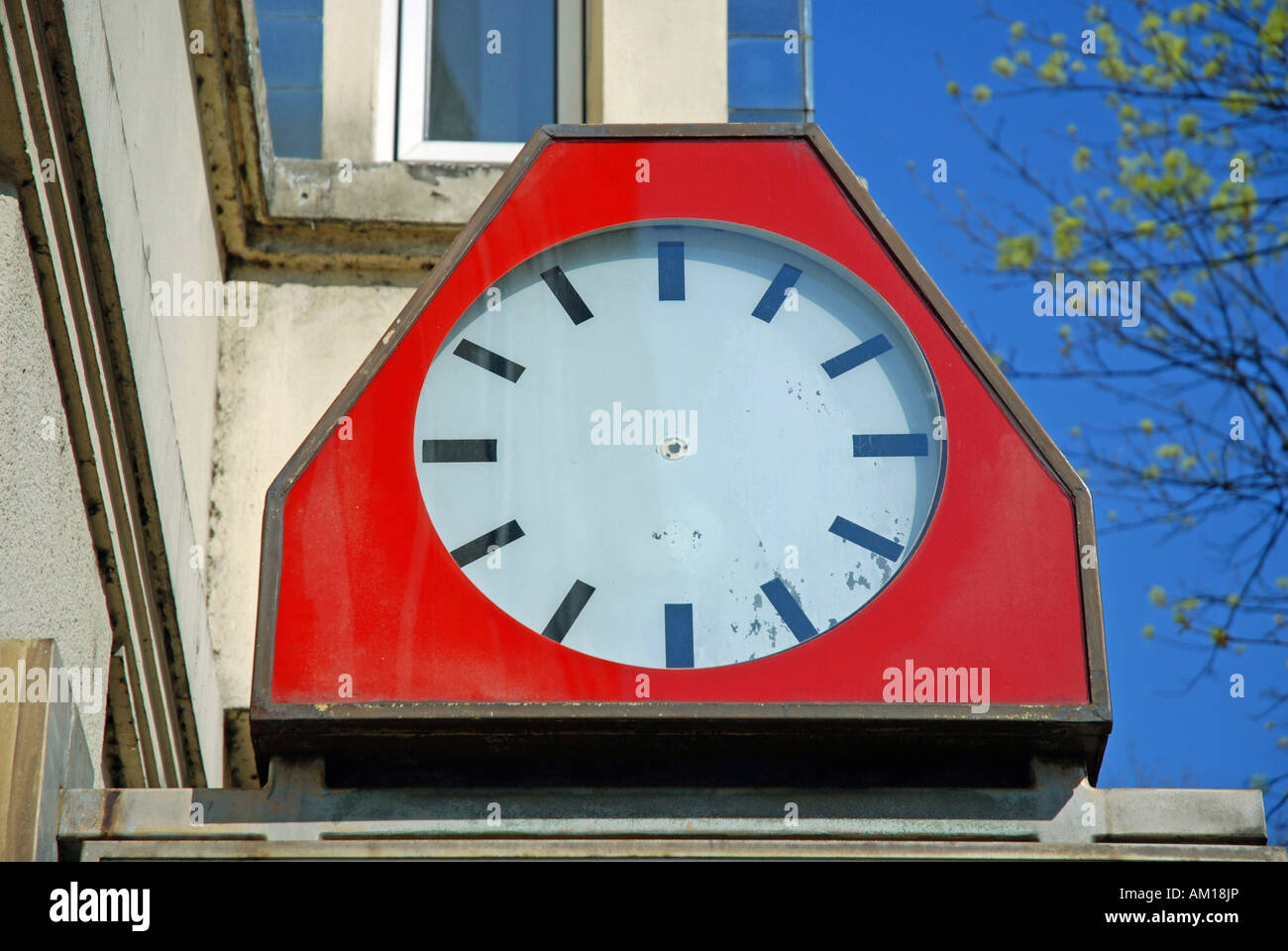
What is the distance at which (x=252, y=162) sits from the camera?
19.1 ft

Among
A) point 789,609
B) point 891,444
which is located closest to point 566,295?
point 891,444

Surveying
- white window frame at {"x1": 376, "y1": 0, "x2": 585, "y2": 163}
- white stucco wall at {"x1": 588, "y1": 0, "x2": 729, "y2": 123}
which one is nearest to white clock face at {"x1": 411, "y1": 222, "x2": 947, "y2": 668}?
white stucco wall at {"x1": 588, "y1": 0, "x2": 729, "y2": 123}

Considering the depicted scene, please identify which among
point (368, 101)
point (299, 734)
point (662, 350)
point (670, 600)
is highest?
point (368, 101)

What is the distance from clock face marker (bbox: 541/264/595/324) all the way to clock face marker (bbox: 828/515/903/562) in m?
0.66

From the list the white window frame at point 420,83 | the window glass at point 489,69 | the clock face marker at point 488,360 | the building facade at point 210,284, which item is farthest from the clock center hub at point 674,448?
the window glass at point 489,69

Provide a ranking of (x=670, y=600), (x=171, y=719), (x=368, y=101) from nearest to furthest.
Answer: (x=670, y=600) < (x=171, y=719) < (x=368, y=101)

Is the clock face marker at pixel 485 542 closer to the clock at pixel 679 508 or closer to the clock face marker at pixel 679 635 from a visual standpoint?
the clock at pixel 679 508

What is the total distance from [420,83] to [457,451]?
11.6 feet

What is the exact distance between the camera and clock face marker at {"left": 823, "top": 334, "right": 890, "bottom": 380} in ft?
12.0

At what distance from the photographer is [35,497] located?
3.46 metres

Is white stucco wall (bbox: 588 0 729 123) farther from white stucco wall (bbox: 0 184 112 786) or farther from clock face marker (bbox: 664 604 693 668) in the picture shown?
clock face marker (bbox: 664 604 693 668)
